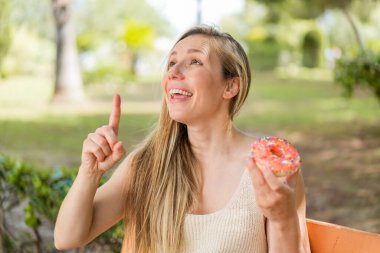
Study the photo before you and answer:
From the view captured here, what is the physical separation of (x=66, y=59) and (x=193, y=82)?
28.4 ft

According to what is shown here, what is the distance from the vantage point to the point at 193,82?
67.7 inches

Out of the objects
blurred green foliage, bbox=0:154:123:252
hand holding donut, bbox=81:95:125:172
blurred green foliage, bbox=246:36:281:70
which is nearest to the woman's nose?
hand holding donut, bbox=81:95:125:172

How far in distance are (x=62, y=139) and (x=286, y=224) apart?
7.56 meters

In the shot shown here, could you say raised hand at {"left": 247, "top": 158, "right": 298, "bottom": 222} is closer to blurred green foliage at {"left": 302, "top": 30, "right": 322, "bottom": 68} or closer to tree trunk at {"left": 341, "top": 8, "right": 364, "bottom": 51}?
tree trunk at {"left": 341, "top": 8, "right": 364, "bottom": 51}

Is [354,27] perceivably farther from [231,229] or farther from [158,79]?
[231,229]

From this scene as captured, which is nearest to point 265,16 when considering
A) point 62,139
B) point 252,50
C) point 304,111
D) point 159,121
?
point 252,50

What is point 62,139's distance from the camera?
28.3ft

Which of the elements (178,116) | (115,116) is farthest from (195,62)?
(115,116)

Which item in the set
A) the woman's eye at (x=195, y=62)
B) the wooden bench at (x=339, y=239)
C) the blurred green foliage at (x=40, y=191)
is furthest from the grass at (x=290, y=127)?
the woman's eye at (x=195, y=62)

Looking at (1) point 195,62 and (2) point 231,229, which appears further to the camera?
(1) point 195,62

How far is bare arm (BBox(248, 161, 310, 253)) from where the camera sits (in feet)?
4.01

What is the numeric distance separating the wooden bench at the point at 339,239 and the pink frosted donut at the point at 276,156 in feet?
1.34

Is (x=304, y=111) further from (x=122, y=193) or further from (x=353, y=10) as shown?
(x=122, y=193)

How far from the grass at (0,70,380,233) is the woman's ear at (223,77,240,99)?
425 centimetres
